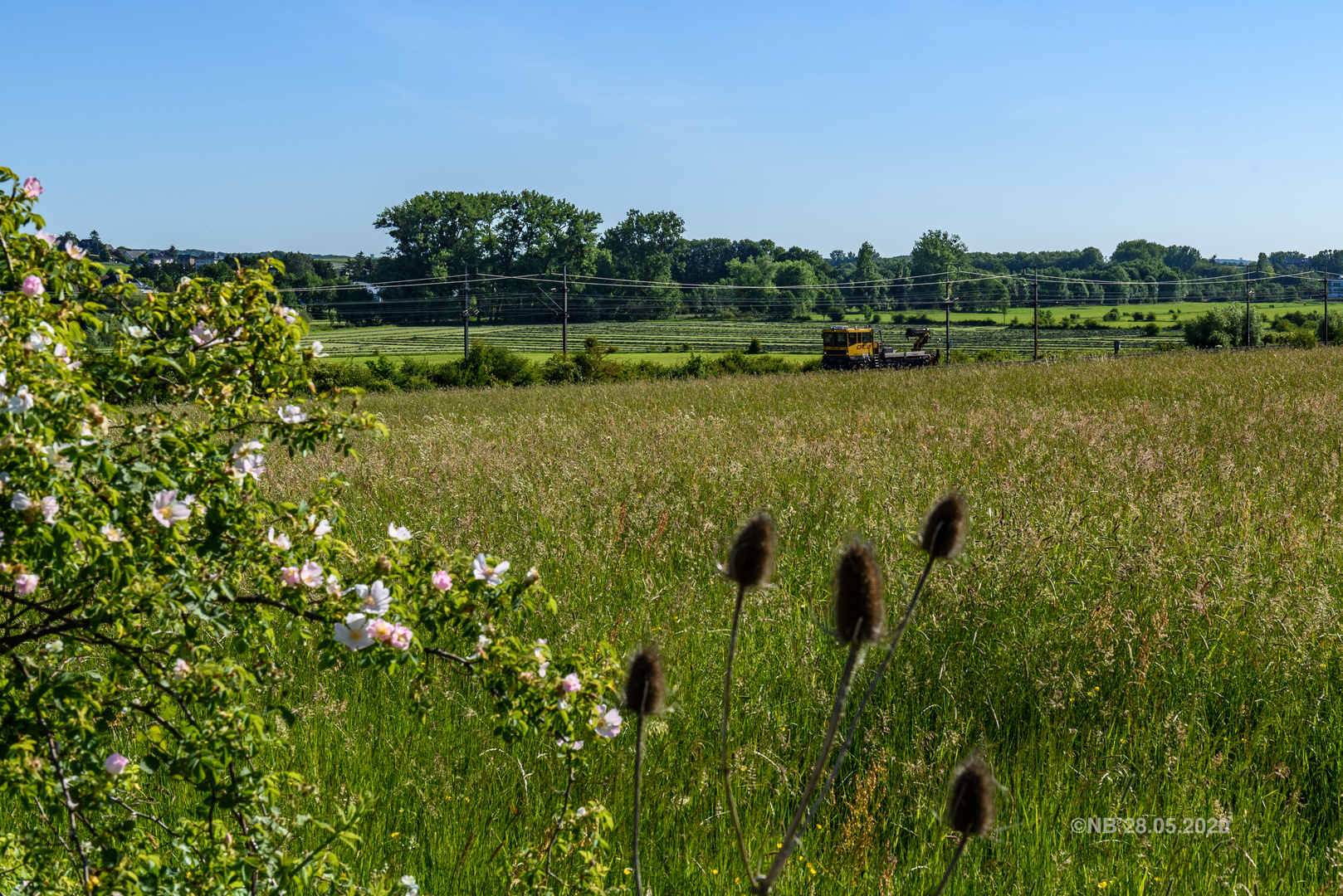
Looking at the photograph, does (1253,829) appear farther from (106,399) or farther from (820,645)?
(106,399)

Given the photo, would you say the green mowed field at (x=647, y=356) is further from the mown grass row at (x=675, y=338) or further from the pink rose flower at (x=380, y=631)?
the pink rose flower at (x=380, y=631)

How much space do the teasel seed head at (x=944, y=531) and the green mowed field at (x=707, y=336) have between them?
4815 centimetres

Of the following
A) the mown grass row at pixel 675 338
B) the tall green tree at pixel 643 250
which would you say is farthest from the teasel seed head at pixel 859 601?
the tall green tree at pixel 643 250

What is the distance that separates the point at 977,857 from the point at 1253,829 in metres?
0.74

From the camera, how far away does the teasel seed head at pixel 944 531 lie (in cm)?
111

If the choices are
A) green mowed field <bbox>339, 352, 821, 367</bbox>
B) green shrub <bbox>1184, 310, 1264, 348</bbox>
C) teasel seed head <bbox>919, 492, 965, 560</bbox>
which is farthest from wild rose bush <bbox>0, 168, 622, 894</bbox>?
green shrub <bbox>1184, 310, 1264, 348</bbox>

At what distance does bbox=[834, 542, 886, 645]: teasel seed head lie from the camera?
3.38 feet

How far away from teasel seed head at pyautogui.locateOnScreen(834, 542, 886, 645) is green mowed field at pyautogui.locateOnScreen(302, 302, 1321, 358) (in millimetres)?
48200

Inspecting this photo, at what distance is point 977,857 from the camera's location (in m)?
2.29

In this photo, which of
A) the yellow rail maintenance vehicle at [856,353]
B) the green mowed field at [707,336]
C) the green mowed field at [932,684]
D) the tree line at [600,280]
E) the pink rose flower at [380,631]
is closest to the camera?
the pink rose flower at [380,631]

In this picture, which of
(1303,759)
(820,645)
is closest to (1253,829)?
(1303,759)

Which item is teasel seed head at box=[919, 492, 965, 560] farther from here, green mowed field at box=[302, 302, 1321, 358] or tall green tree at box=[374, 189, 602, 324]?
tall green tree at box=[374, 189, 602, 324]

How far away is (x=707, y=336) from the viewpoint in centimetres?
6531

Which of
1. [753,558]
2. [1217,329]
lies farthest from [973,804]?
[1217,329]
